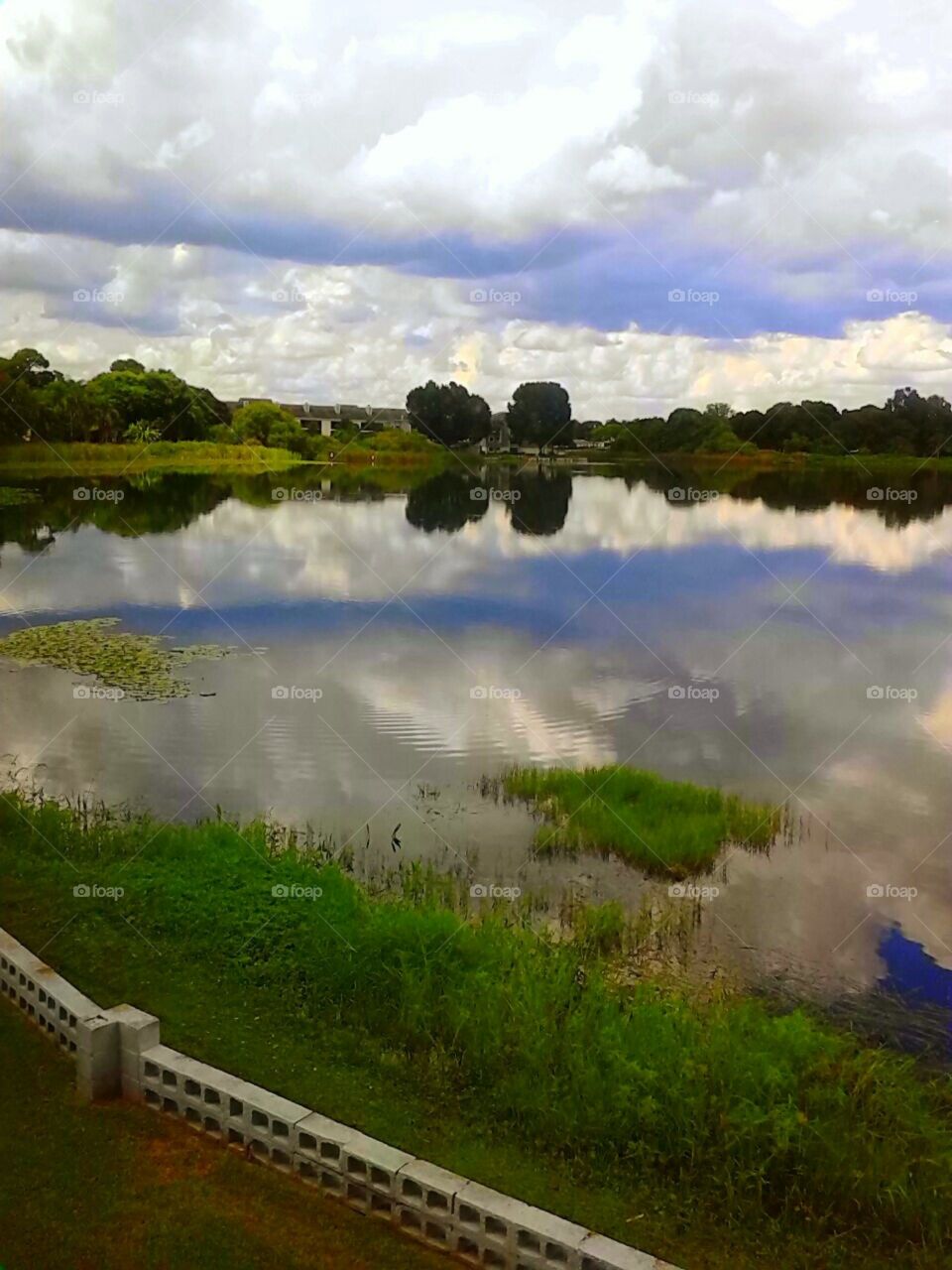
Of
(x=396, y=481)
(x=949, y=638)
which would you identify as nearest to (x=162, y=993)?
(x=949, y=638)

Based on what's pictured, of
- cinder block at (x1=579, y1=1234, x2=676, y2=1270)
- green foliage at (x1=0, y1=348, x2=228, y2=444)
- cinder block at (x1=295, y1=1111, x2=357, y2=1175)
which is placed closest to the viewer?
cinder block at (x1=579, y1=1234, x2=676, y2=1270)

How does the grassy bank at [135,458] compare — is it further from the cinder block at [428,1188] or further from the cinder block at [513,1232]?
the cinder block at [513,1232]

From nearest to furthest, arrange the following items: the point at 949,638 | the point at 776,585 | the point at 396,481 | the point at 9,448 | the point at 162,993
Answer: the point at 162,993
the point at 949,638
the point at 776,585
the point at 9,448
the point at 396,481

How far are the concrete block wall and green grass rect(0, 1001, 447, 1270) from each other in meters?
0.05

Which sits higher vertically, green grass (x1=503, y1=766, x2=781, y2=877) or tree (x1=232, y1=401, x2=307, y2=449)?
tree (x1=232, y1=401, x2=307, y2=449)

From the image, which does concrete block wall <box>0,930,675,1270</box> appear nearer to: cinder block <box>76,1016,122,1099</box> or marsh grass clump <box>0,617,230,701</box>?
cinder block <box>76,1016,122,1099</box>

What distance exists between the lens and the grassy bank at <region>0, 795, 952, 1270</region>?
3.09m

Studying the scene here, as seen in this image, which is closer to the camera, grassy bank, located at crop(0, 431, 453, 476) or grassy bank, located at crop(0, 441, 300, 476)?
grassy bank, located at crop(0, 441, 300, 476)

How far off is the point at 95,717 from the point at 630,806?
4958mm

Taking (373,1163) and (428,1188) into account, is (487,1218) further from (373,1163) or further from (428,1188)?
(373,1163)

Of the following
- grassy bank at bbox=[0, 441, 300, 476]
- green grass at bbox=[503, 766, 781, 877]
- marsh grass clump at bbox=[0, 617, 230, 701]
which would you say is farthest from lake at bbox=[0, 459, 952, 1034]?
grassy bank at bbox=[0, 441, 300, 476]

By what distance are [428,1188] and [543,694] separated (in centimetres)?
852

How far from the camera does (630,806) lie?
7.41m

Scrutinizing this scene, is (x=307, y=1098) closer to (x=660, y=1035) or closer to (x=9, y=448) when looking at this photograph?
(x=660, y=1035)
